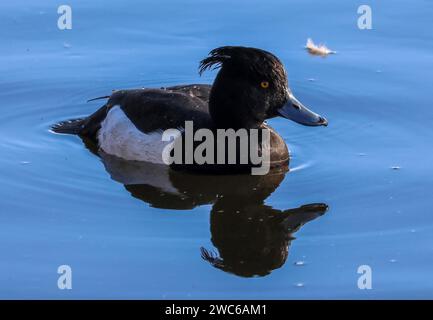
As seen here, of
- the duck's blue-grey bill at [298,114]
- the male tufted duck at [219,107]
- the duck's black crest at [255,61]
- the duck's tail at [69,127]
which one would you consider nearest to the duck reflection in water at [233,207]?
the male tufted duck at [219,107]

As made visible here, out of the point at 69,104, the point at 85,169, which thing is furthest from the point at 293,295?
the point at 69,104

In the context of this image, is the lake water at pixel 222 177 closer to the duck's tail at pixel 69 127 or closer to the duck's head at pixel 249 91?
the duck's tail at pixel 69 127

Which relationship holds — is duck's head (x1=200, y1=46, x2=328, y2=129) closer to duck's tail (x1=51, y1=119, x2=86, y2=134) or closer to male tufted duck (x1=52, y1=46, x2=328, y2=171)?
male tufted duck (x1=52, y1=46, x2=328, y2=171)

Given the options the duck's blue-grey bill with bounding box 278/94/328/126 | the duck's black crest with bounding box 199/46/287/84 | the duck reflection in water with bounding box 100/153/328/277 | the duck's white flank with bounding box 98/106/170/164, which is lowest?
the duck reflection in water with bounding box 100/153/328/277

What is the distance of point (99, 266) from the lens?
7242 millimetres

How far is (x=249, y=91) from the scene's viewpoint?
8.96m

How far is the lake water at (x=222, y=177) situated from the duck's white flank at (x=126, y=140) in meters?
0.15

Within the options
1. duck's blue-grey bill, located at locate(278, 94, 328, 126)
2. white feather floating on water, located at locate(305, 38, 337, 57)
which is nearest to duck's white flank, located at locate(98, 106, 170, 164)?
duck's blue-grey bill, located at locate(278, 94, 328, 126)

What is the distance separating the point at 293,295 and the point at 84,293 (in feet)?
4.35

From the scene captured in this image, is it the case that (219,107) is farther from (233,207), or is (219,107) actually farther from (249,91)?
(233,207)

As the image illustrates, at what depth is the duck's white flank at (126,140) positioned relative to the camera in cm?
920

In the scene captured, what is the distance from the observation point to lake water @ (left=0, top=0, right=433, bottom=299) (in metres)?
7.20

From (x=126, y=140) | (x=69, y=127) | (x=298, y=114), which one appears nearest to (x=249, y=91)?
(x=298, y=114)
